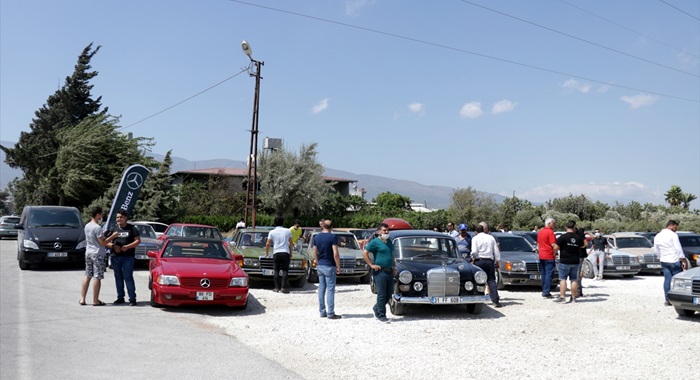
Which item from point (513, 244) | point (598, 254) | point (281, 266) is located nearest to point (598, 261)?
point (598, 254)

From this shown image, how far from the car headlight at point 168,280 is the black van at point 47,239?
28.0 feet

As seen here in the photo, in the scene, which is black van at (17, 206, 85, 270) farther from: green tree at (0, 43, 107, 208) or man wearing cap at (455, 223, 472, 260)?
green tree at (0, 43, 107, 208)

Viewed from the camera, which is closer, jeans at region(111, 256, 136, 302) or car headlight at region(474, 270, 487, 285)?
car headlight at region(474, 270, 487, 285)

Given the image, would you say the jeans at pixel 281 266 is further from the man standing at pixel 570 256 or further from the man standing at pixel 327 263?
the man standing at pixel 570 256

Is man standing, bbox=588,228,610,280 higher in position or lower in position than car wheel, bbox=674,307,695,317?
higher

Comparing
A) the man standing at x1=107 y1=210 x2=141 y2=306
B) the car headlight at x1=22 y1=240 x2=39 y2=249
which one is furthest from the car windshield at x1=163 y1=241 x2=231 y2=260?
the car headlight at x1=22 y1=240 x2=39 y2=249

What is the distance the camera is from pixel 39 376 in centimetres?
614

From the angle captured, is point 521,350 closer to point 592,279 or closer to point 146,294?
point 146,294

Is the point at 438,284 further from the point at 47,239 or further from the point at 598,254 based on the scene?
the point at 47,239

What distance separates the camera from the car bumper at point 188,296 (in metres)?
10.5

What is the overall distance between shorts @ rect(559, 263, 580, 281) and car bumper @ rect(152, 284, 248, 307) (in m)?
6.92

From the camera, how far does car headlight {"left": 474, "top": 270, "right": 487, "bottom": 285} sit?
1086 centimetres

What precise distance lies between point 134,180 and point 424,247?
→ 913 cm

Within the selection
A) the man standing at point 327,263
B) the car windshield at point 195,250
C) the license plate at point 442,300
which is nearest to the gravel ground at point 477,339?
the license plate at point 442,300
